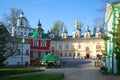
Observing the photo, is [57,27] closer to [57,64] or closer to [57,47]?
[57,47]

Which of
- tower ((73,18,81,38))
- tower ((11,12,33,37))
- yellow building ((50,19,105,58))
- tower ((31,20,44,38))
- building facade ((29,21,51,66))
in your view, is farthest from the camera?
tower ((73,18,81,38))

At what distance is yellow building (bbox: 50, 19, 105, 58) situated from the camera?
10731cm

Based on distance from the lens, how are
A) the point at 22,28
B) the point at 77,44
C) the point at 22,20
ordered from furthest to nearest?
the point at 77,44, the point at 22,28, the point at 22,20

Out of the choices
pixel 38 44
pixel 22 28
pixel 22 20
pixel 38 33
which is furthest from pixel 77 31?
pixel 38 44

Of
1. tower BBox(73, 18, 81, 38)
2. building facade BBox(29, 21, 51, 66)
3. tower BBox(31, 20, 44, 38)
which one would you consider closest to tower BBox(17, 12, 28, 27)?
building facade BBox(29, 21, 51, 66)

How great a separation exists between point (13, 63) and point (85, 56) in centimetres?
4131

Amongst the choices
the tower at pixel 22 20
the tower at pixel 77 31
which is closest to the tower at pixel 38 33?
the tower at pixel 22 20

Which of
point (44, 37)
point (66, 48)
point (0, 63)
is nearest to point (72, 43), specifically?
point (66, 48)

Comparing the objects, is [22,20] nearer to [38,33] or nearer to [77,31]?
[38,33]

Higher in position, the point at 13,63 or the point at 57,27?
the point at 57,27

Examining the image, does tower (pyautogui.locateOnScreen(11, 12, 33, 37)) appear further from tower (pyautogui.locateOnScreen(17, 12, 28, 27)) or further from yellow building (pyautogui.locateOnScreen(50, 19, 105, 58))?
yellow building (pyautogui.locateOnScreen(50, 19, 105, 58))

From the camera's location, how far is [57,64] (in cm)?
6856

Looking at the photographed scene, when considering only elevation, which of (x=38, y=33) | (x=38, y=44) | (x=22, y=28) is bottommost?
(x=38, y=44)

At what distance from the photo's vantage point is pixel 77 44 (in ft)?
359
